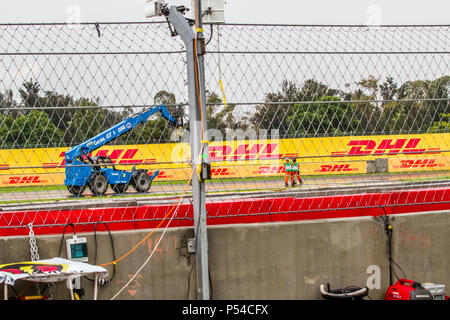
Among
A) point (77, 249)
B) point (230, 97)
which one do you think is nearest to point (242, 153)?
point (230, 97)

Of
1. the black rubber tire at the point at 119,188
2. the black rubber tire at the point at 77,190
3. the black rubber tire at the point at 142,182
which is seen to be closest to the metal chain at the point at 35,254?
the black rubber tire at the point at 77,190

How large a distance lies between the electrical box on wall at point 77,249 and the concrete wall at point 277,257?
0.30 ft

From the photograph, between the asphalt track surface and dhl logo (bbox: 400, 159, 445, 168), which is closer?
the asphalt track surface

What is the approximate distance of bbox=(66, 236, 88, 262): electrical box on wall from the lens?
5160 mm

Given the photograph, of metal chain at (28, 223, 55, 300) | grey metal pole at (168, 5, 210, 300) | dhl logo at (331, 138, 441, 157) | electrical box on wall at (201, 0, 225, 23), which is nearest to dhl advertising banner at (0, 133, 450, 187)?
dhl logo at (331, 138, 441, 157)

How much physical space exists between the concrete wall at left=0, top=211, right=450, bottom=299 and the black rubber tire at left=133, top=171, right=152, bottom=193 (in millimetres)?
862

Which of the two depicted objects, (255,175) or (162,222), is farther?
(255,175)

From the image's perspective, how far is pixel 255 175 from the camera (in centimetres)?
621

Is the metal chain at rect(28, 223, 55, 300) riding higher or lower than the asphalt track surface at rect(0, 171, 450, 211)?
lower

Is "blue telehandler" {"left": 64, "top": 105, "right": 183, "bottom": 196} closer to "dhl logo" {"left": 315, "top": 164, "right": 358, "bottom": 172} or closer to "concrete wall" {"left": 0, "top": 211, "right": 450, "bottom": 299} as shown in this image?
"concrete wall" {"left": 0, "top": 211, "right": 450, "bottom": 299}

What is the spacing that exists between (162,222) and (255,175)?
1.52 m
